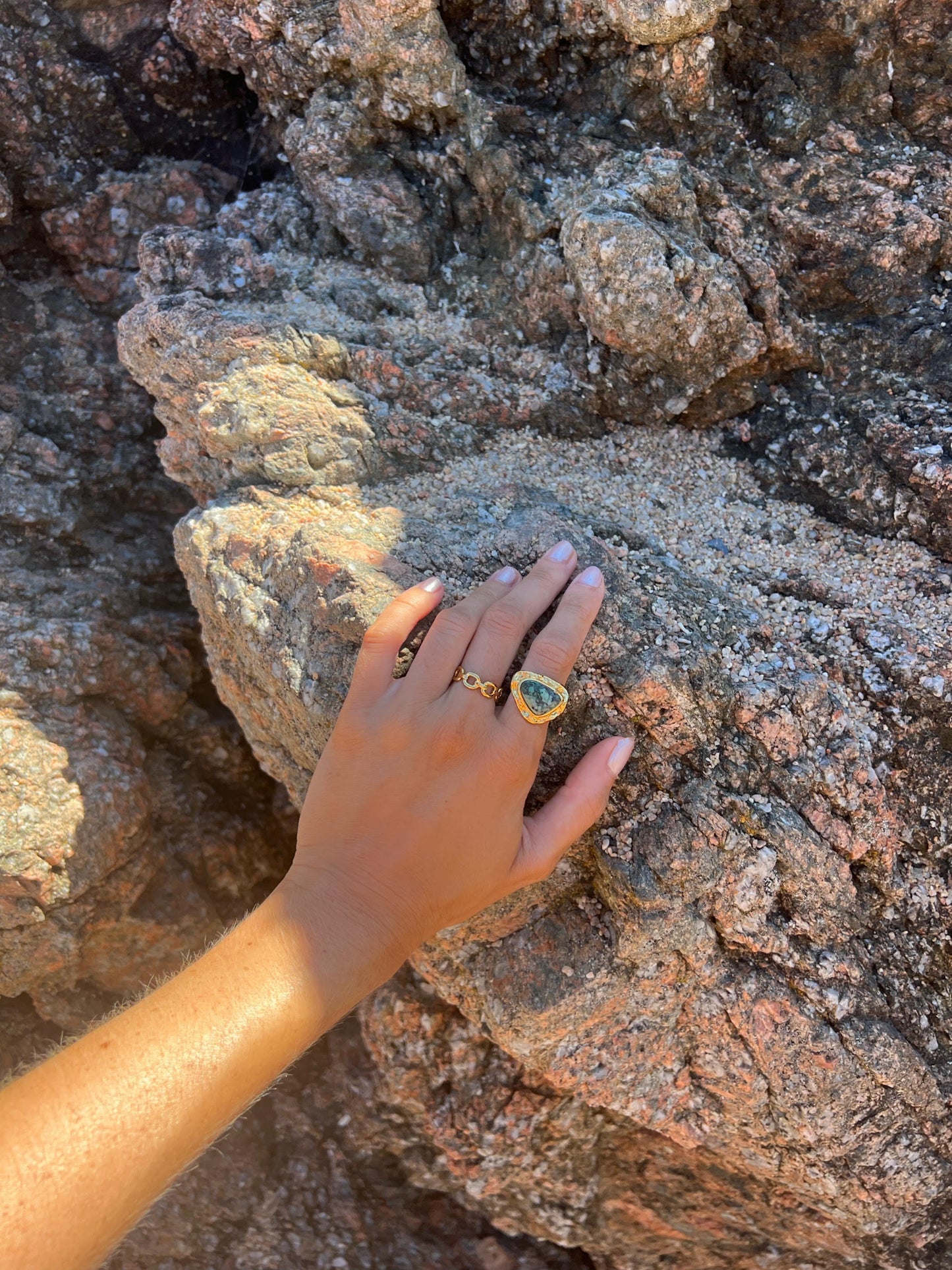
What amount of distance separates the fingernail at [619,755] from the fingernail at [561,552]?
1.29 feet

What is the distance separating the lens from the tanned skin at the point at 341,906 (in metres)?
1.21

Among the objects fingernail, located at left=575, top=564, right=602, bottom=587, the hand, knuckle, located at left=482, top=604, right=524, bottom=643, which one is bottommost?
the hand

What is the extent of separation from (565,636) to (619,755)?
25cm

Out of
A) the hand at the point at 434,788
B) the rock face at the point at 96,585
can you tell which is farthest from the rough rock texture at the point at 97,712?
the hand at the point at 434,788

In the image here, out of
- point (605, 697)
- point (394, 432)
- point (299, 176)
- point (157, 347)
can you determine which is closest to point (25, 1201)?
point (605, 697)

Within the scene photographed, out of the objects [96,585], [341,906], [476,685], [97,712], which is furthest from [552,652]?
[96,585]

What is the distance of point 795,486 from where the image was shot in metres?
2.15

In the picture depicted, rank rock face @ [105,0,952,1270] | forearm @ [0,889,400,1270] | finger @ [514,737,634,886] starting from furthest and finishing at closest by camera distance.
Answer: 1. rock face @ [105,0,952,1270]
2. finger @ [514,737,634,886]
3. forearm @ [0,889,400,1270]

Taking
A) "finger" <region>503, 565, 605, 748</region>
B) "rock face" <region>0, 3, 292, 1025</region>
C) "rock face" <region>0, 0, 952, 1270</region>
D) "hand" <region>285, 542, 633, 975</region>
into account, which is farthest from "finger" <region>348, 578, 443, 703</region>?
"rock face" <region>0, 3, 292, 1025</region>

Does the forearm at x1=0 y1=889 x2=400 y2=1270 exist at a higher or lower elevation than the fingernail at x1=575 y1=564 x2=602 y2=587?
lower

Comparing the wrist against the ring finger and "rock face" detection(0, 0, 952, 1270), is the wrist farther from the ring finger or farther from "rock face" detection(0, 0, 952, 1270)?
the ring finger

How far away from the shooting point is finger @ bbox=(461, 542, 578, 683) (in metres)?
1.63

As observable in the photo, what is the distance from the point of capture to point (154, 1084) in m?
1.27

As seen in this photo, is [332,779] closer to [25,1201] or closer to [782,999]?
[25,1201]
